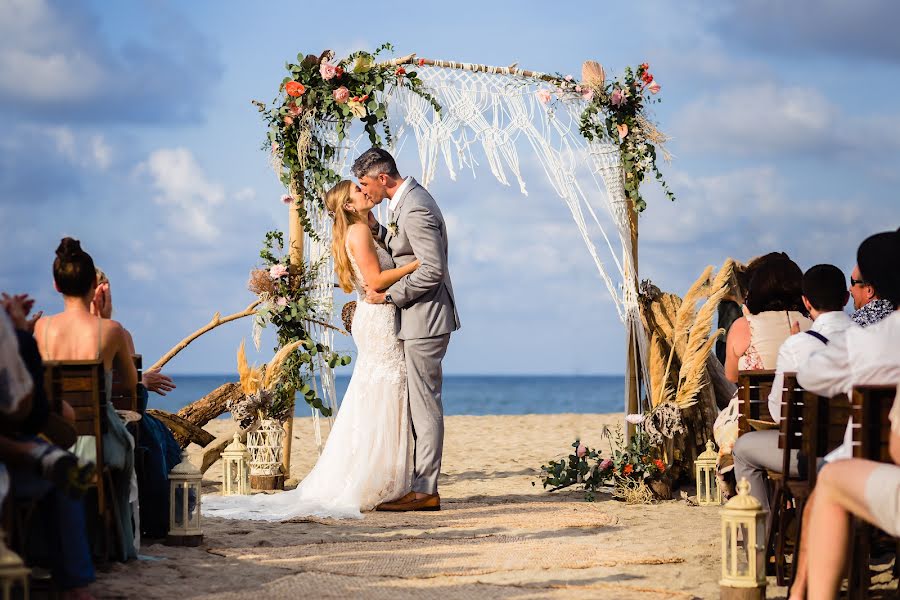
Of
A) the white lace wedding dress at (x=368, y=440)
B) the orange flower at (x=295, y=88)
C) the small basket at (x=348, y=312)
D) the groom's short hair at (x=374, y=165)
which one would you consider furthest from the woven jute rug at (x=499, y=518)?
the orange flower at (x=295, y=88)

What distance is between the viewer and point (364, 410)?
7508 millimetres

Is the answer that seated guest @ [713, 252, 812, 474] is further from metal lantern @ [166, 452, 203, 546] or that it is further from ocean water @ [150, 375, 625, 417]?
ocean water @ [150, 375, 625, 417]

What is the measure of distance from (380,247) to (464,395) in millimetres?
48626

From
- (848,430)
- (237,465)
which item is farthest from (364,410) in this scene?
(848,430)

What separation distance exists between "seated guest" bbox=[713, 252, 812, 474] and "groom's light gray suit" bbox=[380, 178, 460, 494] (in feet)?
6.78

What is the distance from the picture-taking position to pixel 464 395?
56094 mm

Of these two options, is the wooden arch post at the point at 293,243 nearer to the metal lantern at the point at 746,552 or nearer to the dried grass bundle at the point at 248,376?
the dried grass bundle at the point at 248,376

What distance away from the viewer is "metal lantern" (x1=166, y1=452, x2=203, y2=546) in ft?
19.5

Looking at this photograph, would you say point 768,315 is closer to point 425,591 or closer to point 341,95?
point 425,591

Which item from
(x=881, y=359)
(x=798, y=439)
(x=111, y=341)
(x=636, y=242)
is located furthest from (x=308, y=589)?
(x=636, y=242)

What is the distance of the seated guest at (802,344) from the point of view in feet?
15.5

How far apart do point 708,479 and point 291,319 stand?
3.54 m

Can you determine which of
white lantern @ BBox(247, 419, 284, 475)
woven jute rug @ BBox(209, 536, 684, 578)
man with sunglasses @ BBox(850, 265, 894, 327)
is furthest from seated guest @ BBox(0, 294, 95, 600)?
white lantern @ BBox(247, 419, 284, 475)

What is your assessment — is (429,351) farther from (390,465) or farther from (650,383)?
(650,383)
